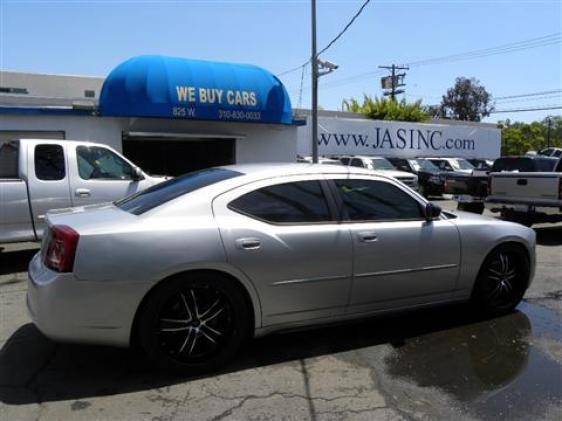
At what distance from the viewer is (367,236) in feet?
16.1

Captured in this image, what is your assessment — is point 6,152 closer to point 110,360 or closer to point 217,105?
point 110,360

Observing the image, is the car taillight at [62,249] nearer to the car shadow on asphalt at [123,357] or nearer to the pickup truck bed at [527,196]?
the car shadow on asphalt at [123,357]

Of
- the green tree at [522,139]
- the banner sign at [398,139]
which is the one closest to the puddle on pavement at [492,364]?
the banner sign at [398,139]

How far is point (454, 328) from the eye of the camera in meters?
5.40

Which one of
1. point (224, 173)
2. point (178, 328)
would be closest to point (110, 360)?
point (178, 328)

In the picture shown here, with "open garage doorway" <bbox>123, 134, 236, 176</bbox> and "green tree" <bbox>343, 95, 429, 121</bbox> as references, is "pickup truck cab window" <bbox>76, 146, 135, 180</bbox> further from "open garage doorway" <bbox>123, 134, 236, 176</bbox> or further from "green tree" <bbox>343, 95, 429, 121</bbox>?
"green tree" <bbox>343, 95, 429, 121</bbox>

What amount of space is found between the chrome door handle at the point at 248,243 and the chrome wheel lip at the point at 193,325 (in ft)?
1.23

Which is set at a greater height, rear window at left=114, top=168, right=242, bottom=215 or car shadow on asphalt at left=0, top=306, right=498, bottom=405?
rear window at left=114, top=168, right=242, bottom=215

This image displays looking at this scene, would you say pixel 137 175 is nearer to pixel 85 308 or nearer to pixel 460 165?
pixel 85 308

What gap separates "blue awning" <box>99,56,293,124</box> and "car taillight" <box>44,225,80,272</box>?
12.5 meters

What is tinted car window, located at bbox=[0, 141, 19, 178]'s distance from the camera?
26.7 feet

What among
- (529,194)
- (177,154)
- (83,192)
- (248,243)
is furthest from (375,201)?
(177,154)

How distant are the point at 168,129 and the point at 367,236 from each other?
13695 mm

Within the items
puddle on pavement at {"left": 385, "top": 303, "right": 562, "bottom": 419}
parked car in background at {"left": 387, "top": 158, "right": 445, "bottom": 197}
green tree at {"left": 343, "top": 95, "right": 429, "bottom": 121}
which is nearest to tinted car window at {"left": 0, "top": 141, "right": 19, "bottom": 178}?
puddle on pavement at {"left": 385, "top": 303, "right": 562, "bottom": 419}
